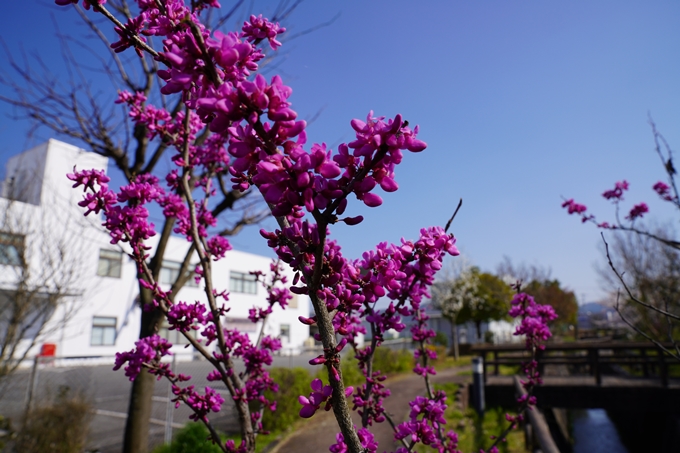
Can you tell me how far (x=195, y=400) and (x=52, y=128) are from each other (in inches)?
194

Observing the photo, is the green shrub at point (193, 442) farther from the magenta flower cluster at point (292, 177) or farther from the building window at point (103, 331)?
the building window at point (103, 331)

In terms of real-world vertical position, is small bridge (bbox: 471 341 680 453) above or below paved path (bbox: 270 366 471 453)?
above

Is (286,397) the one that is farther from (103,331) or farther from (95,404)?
(103,331)

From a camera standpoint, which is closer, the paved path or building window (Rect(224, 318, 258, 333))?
the paved path

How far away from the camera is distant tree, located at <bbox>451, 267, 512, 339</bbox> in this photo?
87.8 ft

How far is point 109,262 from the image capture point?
21.0 meters

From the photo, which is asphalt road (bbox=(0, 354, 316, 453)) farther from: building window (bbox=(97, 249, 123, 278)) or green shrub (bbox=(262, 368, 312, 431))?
building window (bbox=(97, 249, 123, 278))

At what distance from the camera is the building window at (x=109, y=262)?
808 inches

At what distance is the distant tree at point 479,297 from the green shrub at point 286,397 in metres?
19.4

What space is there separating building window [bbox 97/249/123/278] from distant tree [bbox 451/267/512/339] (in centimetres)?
1975

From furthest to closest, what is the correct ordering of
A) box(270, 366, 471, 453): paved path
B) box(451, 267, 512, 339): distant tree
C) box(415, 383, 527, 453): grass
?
box(451, 267, 512, 339): distant tree → box(415, 383, 527, 453): grass → box(270, 366, 471, 453): paved path

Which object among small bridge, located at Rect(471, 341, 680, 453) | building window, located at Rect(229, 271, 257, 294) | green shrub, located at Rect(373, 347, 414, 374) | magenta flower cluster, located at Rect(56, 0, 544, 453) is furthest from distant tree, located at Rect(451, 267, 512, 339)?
magenta flower cluster, located at Rect(56, 0, 544, 453)

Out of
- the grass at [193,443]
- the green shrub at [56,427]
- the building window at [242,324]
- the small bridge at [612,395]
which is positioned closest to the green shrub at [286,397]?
the grass at [193,443]

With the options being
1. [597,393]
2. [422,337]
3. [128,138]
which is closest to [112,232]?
[422,337]
